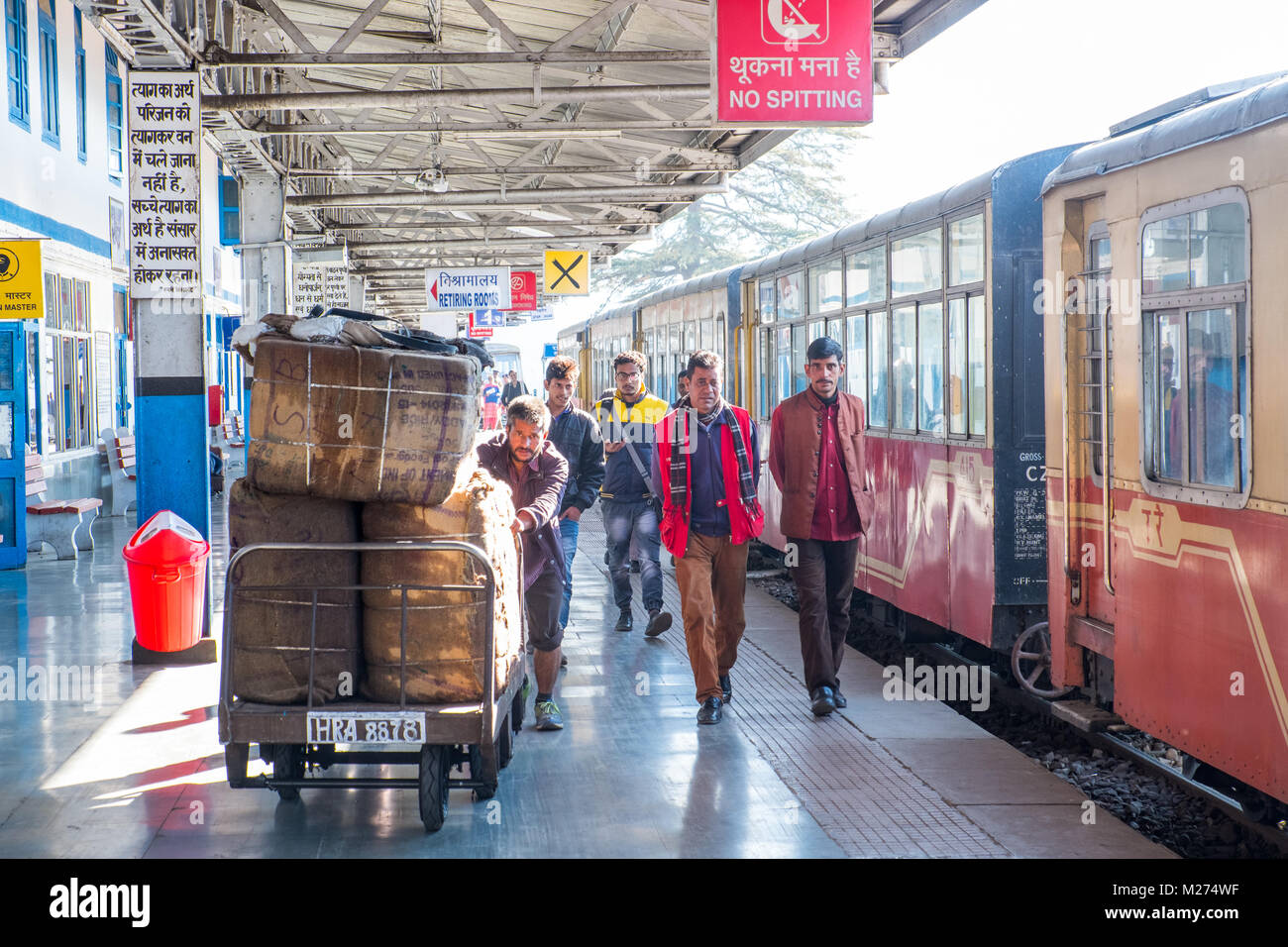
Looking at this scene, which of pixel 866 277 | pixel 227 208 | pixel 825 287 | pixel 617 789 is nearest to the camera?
pixel 617 789

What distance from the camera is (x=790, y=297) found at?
13188 mm

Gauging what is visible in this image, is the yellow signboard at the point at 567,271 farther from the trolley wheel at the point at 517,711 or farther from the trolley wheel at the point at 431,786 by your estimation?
the trolley wheel at the point at 431,786

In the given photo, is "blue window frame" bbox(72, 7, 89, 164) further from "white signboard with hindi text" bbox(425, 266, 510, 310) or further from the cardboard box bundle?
the cardboard box bundle

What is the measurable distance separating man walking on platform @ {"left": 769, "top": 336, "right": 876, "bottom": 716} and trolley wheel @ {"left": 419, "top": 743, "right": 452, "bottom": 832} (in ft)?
8.57

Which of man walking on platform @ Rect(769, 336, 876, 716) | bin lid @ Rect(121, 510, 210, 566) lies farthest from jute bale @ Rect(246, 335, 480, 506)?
bin lid @ Rect(121, 510, 210, 566)

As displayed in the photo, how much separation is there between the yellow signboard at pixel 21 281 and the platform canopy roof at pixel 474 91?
2.05 metres

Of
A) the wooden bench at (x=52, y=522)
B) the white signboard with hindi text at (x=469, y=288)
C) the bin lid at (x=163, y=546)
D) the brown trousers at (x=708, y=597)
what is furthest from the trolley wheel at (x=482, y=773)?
the white signboard with hindi text at (x=469, y=288)

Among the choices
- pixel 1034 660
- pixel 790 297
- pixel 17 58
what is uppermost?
pixel 17 58

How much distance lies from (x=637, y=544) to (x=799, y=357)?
11.0 ft

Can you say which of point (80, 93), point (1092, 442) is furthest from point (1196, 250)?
point (80, 93)

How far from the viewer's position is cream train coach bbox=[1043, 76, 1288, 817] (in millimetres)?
5090

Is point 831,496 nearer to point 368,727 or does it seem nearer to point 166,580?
point 368,727

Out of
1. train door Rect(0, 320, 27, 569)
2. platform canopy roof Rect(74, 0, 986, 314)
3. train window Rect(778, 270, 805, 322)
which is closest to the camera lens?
platform canopy roof Rect(74, 0, 986, 314)

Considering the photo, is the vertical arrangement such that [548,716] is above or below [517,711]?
below
